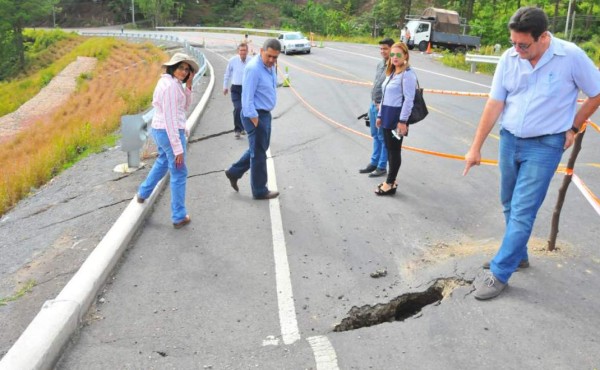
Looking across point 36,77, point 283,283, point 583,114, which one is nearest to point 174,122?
point 283,283

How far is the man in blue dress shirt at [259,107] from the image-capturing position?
5.97m

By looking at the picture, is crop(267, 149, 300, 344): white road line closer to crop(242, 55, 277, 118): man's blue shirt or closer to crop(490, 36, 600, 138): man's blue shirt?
crop(242, 55, 277, 118): man's blue shirt

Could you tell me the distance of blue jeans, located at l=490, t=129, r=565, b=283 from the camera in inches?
152

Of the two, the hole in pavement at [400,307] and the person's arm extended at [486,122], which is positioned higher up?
the person's arm extended at [486,122]

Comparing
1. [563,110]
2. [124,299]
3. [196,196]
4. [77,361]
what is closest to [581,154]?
[563,110]

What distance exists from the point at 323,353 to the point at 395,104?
3.74 metres

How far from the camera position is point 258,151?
6352 mm

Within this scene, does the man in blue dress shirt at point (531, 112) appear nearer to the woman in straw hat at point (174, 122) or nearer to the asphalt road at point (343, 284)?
the asphalt road at point (343, 284)

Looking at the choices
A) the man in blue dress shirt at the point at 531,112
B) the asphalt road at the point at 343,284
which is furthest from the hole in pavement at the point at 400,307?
the man in blue dress shirt at the point at 531,112

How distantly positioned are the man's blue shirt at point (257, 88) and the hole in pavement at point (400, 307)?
2.85 m

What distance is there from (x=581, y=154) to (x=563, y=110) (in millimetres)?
5624

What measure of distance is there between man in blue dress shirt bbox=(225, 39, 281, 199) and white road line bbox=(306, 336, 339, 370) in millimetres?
3090

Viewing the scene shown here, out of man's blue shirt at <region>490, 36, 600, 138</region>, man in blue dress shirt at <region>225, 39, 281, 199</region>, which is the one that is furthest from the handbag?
man's blue shirt at <region>490, 36, 600, 138</region>

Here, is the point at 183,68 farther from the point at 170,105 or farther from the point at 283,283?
the point at 283,283
